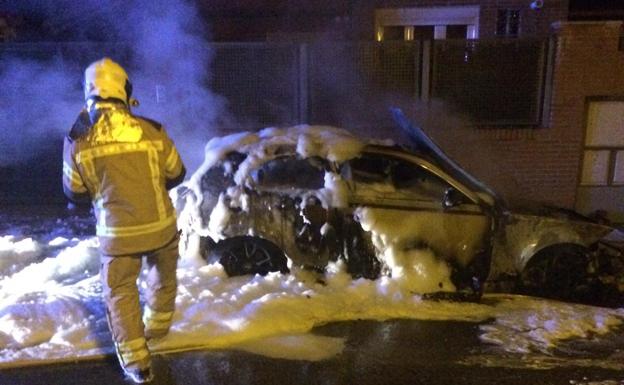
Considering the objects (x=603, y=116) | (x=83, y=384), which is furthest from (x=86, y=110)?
(x=603, y=116)

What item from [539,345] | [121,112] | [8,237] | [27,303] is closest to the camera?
[121,112]

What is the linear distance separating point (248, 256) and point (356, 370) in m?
1.74

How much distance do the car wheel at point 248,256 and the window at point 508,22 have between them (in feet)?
22.7

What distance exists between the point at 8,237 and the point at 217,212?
3.17m

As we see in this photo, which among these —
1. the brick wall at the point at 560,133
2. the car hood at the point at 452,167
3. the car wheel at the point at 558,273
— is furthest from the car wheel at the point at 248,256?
the brick wall at the point at 560,133

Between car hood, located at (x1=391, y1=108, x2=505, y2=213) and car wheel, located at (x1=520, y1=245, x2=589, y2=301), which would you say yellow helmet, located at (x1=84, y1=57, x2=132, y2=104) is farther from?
car wheel, located at (x1=520, y1=245, x2=589, y2=301)

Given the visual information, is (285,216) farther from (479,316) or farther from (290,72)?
(290,72)

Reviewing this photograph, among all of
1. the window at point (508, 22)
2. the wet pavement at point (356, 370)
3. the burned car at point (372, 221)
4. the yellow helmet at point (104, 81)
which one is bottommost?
the wet pavement at point (356, 370)

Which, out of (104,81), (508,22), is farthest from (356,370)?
(508,22)

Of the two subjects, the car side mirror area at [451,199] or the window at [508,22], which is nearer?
the car side mirror area at [451,199]

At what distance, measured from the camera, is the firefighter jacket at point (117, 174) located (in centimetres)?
376

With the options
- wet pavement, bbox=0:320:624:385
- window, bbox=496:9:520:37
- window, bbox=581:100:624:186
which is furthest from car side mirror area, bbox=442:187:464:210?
window, bbox=496:9:520:37

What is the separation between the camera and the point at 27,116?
9109mm

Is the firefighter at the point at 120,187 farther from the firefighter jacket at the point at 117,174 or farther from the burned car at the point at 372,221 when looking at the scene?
the burned car at the point at 372,221
